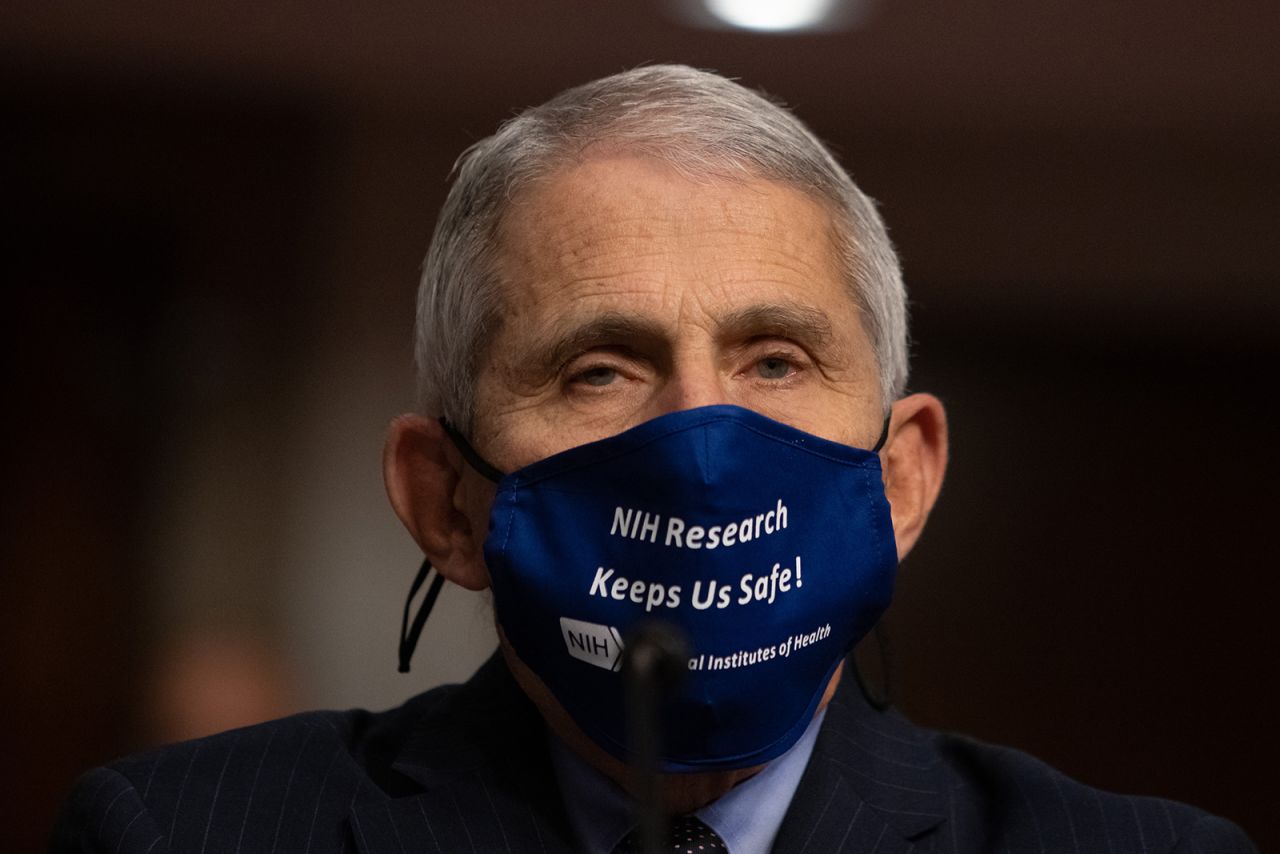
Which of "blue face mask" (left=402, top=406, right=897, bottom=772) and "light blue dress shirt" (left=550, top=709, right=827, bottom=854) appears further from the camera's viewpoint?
"light blue dress shirt" (left=550, top=709, right=827, bottom=854)

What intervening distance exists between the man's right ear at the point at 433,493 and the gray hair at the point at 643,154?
1.5 inches

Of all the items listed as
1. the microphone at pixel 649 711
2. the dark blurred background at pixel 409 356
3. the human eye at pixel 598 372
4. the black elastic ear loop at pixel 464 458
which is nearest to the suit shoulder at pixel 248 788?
the black elastic ear loop at pixel 464 458

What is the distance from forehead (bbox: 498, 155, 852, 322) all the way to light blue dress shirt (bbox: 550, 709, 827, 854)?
0.50 metres

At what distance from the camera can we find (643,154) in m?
1.75

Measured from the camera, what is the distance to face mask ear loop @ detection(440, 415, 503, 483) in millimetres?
1714

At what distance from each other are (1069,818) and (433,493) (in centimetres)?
81

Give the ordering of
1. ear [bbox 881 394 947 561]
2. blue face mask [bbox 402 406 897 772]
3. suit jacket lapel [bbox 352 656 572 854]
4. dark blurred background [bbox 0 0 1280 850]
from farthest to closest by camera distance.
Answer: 1. dark blurred background [bbox 0 0 1280 850]
2. ear [bbox 881 394 947 561]
3. suit jacket lapel [bbox 352 656 572 854]
4. blue face mask [bbox 402 406 897 772]

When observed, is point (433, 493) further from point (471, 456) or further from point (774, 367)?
point (774, 367)

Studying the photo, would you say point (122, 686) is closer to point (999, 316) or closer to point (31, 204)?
point (31, 204)

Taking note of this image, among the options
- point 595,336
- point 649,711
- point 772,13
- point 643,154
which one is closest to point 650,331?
point 595,336

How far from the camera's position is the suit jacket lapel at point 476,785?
1.75 meters

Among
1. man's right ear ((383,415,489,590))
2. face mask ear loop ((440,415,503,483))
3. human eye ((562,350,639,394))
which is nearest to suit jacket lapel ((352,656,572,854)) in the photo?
man's right ear ((383,415,489,590))

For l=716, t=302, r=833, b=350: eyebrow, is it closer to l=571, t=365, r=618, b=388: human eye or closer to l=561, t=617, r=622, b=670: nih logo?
l=571, t=365, r=618, b=388: human eye

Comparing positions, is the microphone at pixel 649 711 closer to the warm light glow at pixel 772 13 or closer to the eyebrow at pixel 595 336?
the eyebrow at pixel 595 336
